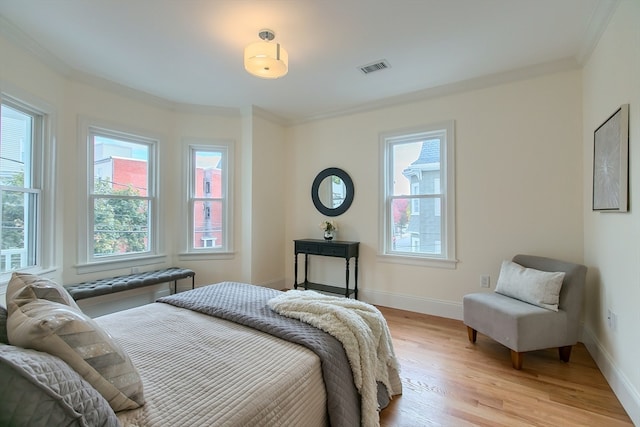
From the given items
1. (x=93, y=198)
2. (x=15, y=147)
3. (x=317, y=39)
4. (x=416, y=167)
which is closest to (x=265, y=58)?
(x=317, y=39)

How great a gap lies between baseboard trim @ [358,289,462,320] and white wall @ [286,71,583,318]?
0.01 m

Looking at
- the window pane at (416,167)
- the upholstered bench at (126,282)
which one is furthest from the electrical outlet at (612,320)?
the upholstered bench at (126,282)

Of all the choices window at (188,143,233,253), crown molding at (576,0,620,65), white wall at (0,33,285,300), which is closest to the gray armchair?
crown molding at (576,0,620,65)

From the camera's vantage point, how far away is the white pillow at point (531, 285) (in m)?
2.37

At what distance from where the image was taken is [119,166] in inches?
143

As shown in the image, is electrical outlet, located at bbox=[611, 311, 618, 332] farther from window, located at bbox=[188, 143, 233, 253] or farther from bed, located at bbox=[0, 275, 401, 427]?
window, located at bbox=[188, 143, 233, 253]

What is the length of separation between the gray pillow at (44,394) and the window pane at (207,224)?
3433 millimetres

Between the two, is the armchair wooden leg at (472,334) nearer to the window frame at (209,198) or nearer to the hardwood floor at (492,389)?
the hardwood floor at (492,389)

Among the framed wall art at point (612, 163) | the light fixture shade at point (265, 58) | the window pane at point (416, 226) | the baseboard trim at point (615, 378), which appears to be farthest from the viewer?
the window pane at point (416, 226)

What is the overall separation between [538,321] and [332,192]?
107 inches

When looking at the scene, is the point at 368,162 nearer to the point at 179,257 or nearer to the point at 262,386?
the point at 179,257

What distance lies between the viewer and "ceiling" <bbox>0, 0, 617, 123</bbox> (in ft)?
7.02

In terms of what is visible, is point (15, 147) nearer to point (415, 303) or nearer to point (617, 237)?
point (415, 303)

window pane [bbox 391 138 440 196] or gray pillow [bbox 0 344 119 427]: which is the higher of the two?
window pane [bbox 391 138 440 196]
